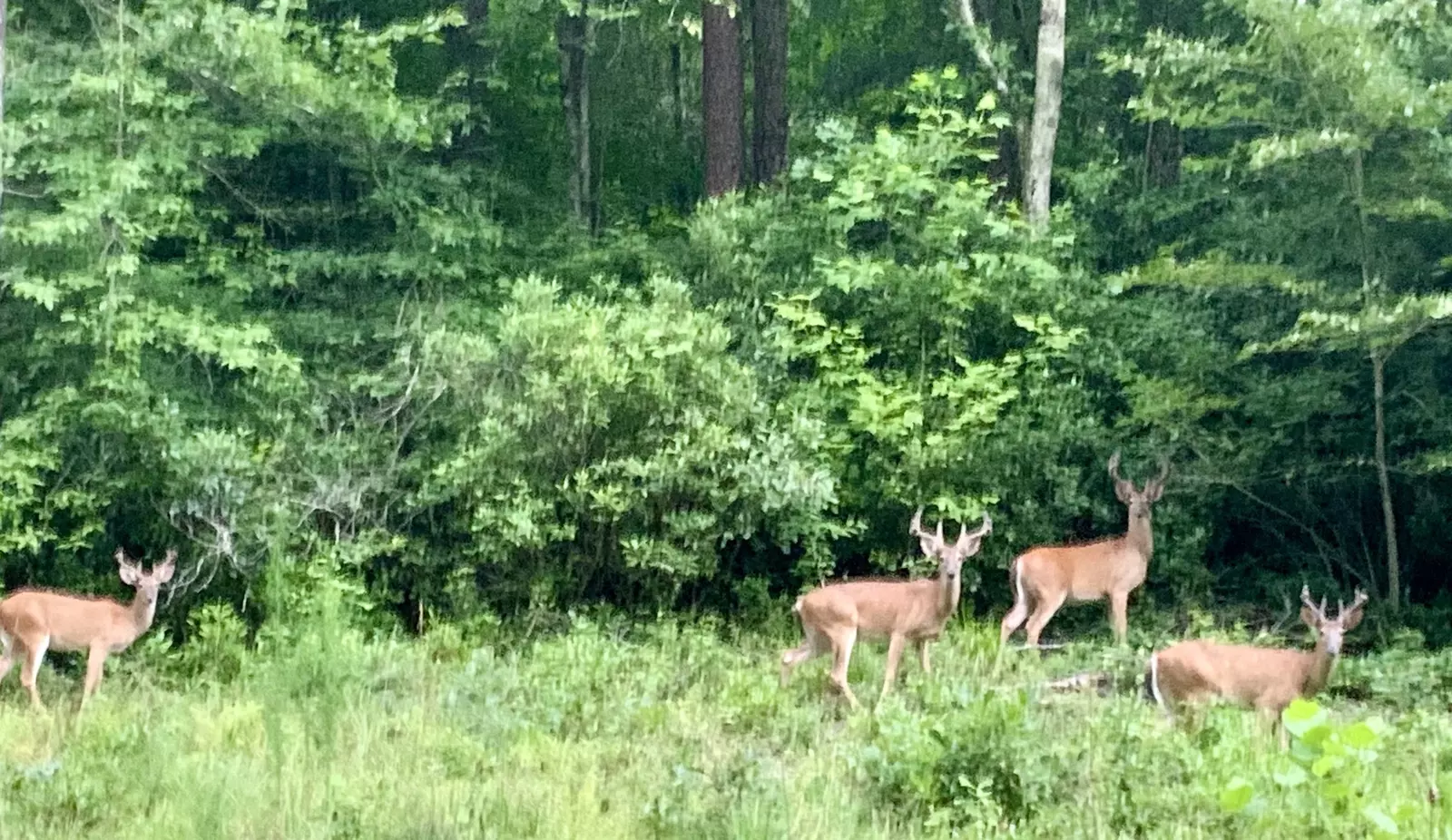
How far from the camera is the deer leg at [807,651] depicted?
8680 mm

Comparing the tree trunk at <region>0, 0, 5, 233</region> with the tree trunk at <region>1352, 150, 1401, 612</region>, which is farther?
the tree trunk at <region>1352, 150, 1401, 612</region>

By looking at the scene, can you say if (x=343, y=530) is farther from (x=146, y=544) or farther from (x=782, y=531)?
(x=782, y=531)

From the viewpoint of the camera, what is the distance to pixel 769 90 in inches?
565

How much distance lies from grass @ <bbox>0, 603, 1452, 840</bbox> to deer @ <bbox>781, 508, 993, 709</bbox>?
301 mm

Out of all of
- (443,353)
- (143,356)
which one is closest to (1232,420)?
(443,353)

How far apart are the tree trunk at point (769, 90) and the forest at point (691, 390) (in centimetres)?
119

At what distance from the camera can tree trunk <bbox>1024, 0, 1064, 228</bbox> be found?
1305cm

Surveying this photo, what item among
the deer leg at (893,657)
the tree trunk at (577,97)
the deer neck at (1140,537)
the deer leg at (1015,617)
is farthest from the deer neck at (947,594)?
the tree trunk at (577,97)

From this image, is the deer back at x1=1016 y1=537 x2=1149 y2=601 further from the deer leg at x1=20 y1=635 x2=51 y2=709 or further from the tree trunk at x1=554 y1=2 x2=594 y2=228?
A: the tree trunk at x1=554 y1=2 x2=594 y2=228

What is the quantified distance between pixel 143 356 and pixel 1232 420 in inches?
338

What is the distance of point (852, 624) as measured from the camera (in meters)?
8.49

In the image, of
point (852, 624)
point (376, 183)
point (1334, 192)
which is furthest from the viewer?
point (376, 183)

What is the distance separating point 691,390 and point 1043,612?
121 inches

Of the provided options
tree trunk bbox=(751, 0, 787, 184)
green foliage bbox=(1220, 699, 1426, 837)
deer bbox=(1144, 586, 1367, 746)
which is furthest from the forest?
green foliage bbox=(1220, 699, 1426, 837)
